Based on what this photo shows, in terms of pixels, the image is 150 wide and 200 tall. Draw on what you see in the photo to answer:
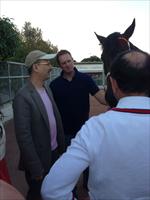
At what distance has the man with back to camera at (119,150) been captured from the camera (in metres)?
2.02

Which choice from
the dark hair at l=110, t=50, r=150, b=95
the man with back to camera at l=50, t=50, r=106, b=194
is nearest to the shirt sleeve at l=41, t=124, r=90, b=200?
the dark hair at l=110, t=50, r=150, b=95

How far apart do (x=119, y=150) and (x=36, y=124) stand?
2.21 metres

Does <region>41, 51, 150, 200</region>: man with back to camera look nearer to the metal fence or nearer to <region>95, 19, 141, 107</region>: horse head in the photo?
<region>95, 19, 141, 107</region>: horse head

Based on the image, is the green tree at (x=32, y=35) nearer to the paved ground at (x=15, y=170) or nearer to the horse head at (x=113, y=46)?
the paved ground at (x=15, y=170)

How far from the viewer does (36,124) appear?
416 centimetres

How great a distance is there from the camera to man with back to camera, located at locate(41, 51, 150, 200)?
6.63 ft

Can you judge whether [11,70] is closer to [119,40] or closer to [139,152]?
[119,40]

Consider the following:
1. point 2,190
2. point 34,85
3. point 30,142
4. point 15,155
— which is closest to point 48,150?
point 30,142

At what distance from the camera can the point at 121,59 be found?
7.08ft

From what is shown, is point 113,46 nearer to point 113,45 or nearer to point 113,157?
point 113,45

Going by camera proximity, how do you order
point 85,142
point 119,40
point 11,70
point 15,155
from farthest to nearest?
point 11,70
point 15,155
point 119,40
point 85,142

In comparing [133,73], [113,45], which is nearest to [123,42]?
[113,45]

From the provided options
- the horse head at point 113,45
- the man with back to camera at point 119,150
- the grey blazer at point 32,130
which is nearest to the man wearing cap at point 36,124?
the grey blazer at point 32,130

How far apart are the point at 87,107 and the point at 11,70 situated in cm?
1261
